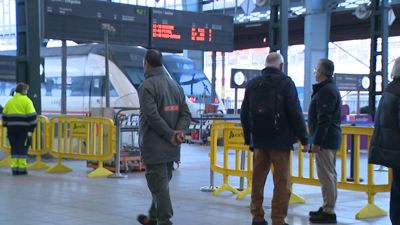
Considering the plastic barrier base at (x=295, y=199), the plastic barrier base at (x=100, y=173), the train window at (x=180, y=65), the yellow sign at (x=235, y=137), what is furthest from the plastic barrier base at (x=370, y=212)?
the train window at (x=180, y=65)

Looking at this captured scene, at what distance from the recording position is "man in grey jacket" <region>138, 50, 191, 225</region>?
528 cm

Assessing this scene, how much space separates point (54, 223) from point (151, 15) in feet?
39.4

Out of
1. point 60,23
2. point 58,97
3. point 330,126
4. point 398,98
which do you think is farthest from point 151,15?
point 398,98

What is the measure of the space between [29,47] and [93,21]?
402 cm

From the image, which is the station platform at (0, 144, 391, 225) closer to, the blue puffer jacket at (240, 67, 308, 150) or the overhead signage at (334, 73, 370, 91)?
the blue puffer jacket at (240, 67, 308, 150)

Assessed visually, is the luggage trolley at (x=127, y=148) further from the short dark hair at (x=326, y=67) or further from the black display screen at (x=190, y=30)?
the black display screen at (x=190, y=30)

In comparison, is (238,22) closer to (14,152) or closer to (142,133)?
(14,152)

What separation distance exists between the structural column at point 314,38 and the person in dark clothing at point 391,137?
20.7m

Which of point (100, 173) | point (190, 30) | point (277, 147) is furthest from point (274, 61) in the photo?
point (190, 30)

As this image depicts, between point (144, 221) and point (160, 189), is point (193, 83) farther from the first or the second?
point (160, 189)

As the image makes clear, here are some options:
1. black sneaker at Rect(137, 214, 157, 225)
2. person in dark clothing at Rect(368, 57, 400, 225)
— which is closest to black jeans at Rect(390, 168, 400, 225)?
person in dark clothing at Rect(368, 57, 400, 225)

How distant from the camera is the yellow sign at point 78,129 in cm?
1079

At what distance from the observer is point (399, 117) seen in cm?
455

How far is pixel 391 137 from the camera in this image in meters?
4.65
